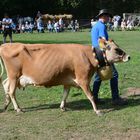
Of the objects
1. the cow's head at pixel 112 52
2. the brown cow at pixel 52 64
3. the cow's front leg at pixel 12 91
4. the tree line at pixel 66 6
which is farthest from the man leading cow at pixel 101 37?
the tree line at pixel 66 6

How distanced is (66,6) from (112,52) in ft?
201

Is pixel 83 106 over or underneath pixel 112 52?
underneath

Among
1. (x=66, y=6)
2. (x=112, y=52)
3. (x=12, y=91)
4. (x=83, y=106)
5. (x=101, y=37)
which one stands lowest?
(x=66, y=6)

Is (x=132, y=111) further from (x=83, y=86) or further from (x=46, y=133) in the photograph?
(x=46, y=133)

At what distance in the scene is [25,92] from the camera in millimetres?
A: 12797

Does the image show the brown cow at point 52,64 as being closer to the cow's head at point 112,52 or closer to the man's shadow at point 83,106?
the cow's head at point 112,52

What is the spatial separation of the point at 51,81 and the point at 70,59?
60 centimetres

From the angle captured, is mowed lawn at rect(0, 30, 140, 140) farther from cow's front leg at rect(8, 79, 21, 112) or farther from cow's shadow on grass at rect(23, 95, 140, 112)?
cow's front leg at rect(8, 79, 21, 112)

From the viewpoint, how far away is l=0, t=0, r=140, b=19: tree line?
65.6 metres

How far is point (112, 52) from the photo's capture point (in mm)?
10281

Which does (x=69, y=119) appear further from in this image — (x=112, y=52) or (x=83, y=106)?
(x=112, y=52)

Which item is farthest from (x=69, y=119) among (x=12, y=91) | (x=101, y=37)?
(x=101, y=37)

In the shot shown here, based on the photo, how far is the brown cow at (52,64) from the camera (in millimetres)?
10203

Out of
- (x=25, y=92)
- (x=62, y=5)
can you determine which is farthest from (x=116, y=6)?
(x=25, y=92)
